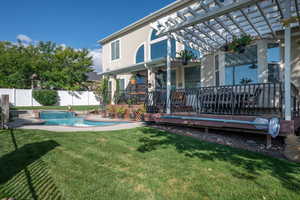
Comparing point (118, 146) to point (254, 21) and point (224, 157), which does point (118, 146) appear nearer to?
point (224, 157)

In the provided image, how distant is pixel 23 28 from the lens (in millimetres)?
25047

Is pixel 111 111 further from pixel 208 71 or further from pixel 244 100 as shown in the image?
pixel 244 100

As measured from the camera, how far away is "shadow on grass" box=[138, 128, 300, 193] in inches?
102

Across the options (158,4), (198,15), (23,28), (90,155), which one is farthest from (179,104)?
(23,28)

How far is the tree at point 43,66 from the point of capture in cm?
2084

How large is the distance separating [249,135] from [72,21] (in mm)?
23728

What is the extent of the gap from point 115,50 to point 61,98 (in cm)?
1093

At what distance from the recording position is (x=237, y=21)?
551cm

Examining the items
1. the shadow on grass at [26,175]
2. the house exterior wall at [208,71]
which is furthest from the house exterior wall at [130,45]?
the shadow on grass at [26,175]

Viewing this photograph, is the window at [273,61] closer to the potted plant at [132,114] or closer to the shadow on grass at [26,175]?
the potted plant at [132,114]

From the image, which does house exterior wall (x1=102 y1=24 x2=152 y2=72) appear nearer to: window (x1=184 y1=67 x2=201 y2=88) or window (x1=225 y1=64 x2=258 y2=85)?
window (x1=184 y1=67 x2=201 y2=88)

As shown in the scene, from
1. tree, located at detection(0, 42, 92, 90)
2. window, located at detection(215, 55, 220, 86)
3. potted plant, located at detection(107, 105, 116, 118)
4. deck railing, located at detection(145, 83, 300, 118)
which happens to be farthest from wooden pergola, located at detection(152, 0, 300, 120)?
tree, located at detection(0, 42, 92, 90)

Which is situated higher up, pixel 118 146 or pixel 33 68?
pixel 33 68

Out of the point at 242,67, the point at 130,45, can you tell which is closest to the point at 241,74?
the point at 242,67
